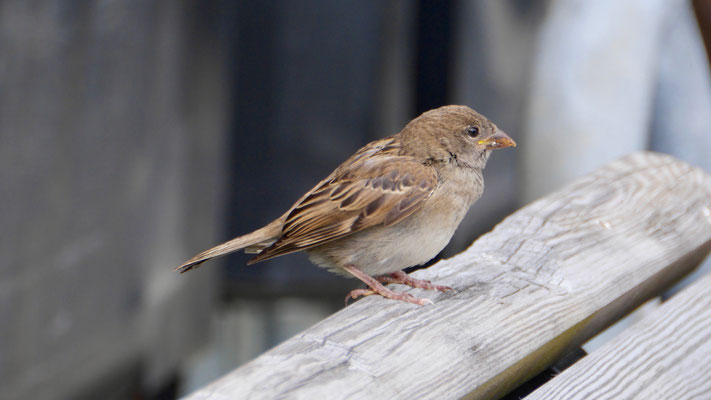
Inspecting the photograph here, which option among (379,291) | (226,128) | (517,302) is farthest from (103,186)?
(517,302)

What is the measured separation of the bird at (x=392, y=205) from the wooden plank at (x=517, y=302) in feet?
1.04

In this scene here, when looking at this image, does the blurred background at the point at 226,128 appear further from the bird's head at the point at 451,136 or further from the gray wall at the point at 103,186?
the bird's head at the point at 451,136

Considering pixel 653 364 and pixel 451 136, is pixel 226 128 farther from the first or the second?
pixel 653 364

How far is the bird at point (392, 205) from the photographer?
3076 millimetres

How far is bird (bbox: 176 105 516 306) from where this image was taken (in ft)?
10.1

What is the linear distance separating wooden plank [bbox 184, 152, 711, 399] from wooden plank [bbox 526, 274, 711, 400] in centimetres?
14

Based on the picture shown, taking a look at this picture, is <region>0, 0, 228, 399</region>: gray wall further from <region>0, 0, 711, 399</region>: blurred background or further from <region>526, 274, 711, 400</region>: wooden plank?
<region>526, 274, 711, 400</region>: wooden plank

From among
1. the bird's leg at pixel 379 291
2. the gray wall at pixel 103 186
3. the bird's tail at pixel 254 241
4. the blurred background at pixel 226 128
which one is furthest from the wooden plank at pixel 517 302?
the gray wall at pixel 103 186

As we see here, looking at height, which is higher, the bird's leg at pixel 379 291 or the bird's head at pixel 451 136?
the bird's head at pixel 451 136

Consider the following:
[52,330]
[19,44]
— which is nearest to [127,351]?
[52,330]

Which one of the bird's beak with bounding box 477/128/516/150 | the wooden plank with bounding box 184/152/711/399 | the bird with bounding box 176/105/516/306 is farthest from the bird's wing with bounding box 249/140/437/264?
the wooden plank with bounding box 184/152/711/399

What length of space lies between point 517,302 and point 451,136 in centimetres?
101

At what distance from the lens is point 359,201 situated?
312cm

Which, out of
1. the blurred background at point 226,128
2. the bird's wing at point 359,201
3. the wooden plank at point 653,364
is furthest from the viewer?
the blurred background at point 226,128
